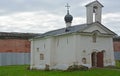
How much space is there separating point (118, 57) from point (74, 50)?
2182 cm

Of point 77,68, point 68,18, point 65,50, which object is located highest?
point 68,18

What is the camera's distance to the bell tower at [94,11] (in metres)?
28.1

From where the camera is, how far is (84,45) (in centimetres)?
2694

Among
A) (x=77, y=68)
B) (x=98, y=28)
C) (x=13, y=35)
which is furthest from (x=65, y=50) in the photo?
(x=13, y=35)

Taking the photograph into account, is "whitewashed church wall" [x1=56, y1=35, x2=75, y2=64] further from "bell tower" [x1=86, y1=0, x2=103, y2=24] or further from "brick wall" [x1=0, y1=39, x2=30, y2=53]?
"brick wall" [x1=0, y1=39, x2=30, y2=53]

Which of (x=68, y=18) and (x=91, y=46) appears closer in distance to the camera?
(x=91, y=46)

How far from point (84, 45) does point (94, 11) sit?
133 inches

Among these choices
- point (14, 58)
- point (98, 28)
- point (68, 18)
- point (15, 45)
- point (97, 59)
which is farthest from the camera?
point (15, 45)

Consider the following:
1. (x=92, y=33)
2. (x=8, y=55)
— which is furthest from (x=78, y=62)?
(x=8, y=55)

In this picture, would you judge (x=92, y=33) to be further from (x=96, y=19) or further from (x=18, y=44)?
(x=18, y=44)

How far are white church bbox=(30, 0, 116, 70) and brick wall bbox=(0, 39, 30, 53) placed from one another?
14.0 m

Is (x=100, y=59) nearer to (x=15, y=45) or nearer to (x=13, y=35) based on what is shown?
(x=15, y=45)

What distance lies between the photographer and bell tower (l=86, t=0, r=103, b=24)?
92.2ft

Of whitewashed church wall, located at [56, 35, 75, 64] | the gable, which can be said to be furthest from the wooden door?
whitewashed church wall, located at [56, 35, 75, 64]
